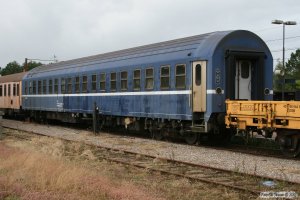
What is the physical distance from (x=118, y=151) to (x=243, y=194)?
709 cm

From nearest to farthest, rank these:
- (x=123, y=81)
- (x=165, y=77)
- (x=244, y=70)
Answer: (x=244, y=70) → (x=165, y=77) → (x=123, y=81)

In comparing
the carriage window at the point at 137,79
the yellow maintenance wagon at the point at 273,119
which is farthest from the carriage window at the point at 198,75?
the carriage window at the point at 137,79

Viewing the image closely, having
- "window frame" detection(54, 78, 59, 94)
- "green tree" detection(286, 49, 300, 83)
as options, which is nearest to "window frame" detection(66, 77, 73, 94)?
"window frame" detection(54, 78, 59, 94)

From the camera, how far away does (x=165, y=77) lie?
55.8 feet

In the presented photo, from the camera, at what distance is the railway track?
890 cm

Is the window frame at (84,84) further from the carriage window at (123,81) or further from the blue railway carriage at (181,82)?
the carriage window at (123,81)

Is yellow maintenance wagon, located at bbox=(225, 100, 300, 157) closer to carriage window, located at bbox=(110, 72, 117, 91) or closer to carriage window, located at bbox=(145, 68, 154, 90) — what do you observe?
carriage window, located at bbox=(145, 68, 154, 90)

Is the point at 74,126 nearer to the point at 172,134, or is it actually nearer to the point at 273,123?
the point at 172,134

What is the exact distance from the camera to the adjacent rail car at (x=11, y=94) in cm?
3431

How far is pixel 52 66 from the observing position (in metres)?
29.9

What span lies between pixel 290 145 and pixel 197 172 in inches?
138

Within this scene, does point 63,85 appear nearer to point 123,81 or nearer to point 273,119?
point 123,81

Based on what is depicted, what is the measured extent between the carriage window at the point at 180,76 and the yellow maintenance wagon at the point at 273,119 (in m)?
2.23

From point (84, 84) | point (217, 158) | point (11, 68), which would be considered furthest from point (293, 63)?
point (217, 158)
